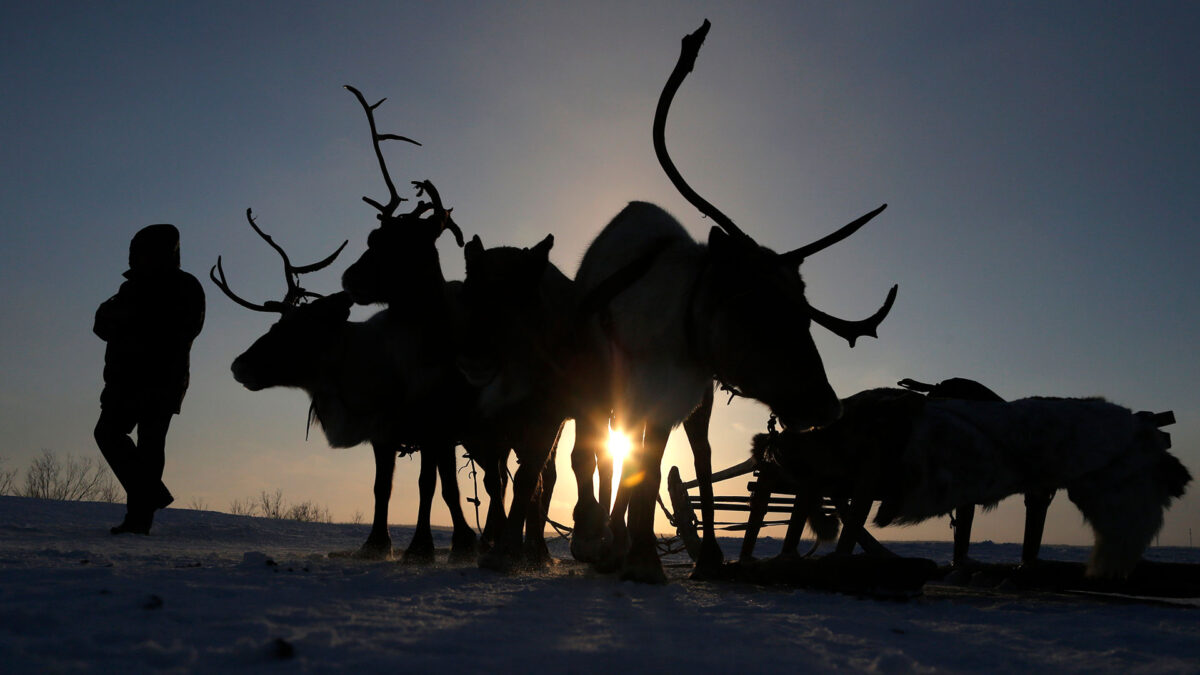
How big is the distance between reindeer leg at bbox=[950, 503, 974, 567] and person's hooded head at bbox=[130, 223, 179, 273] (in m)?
7.50

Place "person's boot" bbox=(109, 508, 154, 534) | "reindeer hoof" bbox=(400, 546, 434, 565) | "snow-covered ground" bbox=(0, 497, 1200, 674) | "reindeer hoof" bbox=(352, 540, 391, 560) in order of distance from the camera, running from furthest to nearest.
→ 1. "person's boot" bbox=(109, 508, 154, 534)
2. "reindeer hoof" bbox=(352, 540, 391, 560)
3. "reindeer hoof" bbox=(400, 546, 434, 565)
4. "snow-covered ground" bbox=(0, 497, 1200, 674)

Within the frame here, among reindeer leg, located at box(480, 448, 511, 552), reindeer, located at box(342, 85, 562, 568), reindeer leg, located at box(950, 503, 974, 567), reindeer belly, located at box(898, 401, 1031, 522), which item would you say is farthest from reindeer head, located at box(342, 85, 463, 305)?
reindeer leg, located at box(950, 503, 974, 567)

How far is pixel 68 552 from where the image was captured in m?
4.89

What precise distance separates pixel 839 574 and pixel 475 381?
→ 8.03ft

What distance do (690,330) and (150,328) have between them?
18.7 ft

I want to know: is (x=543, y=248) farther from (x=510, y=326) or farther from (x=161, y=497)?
(x=161, y=497)

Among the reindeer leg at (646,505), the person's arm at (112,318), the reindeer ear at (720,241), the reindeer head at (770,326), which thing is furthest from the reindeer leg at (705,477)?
the person's arm at (112,318)

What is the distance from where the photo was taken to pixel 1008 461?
527 cm

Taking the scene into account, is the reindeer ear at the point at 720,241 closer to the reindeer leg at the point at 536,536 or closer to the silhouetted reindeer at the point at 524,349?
the silhouetted reindeer at the point at 524,349

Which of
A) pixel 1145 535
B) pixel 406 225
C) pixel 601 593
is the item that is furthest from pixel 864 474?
pixel 406 225

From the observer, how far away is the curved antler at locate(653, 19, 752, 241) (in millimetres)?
4887

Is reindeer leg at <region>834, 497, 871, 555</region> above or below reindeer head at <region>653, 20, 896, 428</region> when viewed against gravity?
below

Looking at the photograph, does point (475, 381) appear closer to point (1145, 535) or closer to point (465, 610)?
point (465, 610)

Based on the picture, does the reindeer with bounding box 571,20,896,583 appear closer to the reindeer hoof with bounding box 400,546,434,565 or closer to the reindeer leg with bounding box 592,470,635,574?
the reindeer leg with bounding box 592,470,635,574
